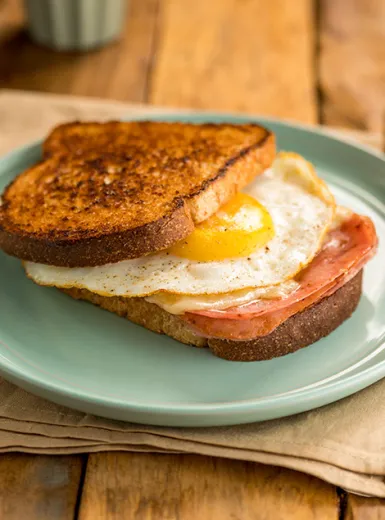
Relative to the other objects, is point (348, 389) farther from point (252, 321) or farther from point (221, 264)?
point (221, 264)

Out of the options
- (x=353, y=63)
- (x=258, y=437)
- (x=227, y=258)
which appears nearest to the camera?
(x=258, y=437)

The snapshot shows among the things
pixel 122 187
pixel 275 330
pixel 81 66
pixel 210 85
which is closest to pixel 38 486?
pixel 275 330

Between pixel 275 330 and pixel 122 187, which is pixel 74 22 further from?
pixel 275 330

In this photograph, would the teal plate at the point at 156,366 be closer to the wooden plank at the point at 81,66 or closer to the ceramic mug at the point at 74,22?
the wooden plank at the point at 81,66

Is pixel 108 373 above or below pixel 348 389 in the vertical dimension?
below

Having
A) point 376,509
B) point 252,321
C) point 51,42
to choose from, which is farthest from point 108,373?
point 51,42

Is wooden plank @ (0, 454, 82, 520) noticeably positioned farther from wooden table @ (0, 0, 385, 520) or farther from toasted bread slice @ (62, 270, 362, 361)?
toasted bread slice @ (62, 270, 362, 361)
